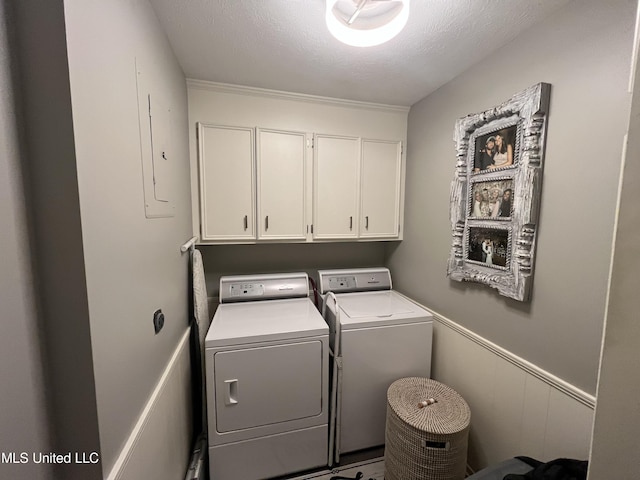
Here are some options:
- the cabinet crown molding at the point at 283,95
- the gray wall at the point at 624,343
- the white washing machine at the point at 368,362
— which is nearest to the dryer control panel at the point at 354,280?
the white washing machine at the point at 368,362

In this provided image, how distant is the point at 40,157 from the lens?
1.89 ft

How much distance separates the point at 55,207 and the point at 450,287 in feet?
6.33

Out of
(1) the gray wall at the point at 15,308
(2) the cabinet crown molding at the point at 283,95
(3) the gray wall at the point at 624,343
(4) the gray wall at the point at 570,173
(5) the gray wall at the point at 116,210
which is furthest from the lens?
(2) the cabinet crown molding at the point at 283,95

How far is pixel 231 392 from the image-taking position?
1.45 m

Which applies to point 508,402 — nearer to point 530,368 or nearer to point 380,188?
point 530,368

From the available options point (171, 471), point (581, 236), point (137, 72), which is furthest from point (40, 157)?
point (581, 236)

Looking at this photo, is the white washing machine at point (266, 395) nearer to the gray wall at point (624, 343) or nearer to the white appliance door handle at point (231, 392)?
the white appliance door handle at point (231, 392)

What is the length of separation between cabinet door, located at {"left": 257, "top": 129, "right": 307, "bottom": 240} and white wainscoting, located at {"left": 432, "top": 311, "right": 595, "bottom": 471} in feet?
4.28

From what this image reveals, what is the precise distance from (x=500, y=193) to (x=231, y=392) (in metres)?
1.86

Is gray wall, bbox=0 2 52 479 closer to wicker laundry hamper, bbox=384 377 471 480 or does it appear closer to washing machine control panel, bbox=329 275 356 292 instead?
wicker laundry hamper, bbox=384 377 471 480

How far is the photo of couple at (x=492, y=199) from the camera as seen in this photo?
132cm

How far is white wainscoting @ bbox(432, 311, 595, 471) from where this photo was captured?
1090mm

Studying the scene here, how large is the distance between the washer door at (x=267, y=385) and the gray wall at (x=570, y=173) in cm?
107

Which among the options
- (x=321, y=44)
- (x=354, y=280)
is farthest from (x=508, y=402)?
(x=321, y=44)
